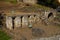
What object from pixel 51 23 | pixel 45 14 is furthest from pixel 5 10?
pixel 51 23

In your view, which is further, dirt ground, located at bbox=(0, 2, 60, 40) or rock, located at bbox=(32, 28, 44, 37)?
rock, located at bbox=(32, 28, 44, 37)

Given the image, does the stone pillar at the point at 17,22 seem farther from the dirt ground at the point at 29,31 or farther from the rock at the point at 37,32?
the rock at the point at 37,32

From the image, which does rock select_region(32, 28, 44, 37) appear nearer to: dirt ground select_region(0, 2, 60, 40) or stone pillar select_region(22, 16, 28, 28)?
dirt ground select_region(0, 2, 60, 40)

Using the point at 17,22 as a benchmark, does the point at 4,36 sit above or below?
below

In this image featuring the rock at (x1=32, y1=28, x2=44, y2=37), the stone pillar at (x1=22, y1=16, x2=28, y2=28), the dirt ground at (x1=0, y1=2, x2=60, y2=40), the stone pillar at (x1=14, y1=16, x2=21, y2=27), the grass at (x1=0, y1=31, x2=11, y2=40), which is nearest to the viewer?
the grass at (x1=0, y1=31, x2=11, y2=40)

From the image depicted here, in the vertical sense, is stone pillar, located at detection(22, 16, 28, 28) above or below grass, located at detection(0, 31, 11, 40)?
above

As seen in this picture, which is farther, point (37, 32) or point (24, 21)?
point (24, 21)

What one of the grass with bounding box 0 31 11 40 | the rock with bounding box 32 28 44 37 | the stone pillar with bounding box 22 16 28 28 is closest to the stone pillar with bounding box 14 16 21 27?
the stone pillar with bounding box 22 16 28 28

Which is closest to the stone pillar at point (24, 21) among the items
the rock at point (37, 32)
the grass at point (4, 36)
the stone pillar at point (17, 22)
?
the stone pillar at point (17, 22)

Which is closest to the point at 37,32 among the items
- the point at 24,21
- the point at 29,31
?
the point at 29,31

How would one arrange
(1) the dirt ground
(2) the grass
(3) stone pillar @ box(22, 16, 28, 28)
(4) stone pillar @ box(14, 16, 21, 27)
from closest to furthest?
(2) the grass → (1) the dirt ground → (4) stone pillar @ box(14, 16, 21, 27) → (3) stone pillar @ box(22, 16, 28, 28)

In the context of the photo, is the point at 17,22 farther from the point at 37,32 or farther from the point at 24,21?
the point at 37,32

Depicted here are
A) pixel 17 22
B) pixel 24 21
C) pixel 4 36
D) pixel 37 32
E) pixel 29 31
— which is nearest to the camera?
pixel 4 36

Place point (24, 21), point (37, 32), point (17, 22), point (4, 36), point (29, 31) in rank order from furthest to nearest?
point (24, 21)
point (17, 22)
point (29, 31)
point (37, 32)
point (4, 36)
